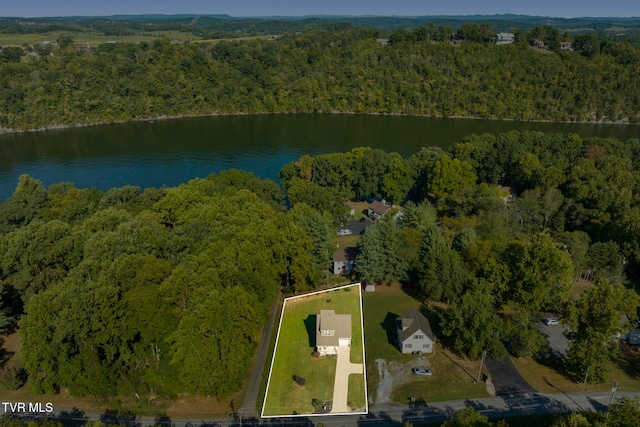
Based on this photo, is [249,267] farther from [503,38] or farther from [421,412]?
[503,38]

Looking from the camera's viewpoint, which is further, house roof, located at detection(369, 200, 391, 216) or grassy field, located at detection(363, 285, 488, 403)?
house roof, located at detection(369, 200, 391, 216)

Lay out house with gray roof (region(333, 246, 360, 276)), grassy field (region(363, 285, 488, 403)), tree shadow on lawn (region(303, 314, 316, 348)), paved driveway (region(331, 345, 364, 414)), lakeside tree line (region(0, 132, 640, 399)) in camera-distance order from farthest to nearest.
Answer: house with gray roof (region(333, 246, 360, 276)) < tree shadow on lawn (region(303, 314, 316, 348)) < grassy field (region(363, 285, 488, 403)) < paved driveway (region(331, 345, 364, 414)) < lakeside tree line (region(0, 132, 640, 399))

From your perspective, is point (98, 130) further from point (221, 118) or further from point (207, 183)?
point (207, 183)

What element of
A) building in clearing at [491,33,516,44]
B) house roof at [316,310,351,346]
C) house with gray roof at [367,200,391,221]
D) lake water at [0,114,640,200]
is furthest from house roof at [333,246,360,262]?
building in clearing at [491,33,516,44]

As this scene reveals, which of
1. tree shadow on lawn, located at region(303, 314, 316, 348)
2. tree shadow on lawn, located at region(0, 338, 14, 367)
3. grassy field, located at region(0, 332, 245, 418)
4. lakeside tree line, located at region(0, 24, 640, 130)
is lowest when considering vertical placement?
grassy field, located at region(0, 332, 245, 418)

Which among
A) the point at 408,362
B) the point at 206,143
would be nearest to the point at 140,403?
the point at 408,362

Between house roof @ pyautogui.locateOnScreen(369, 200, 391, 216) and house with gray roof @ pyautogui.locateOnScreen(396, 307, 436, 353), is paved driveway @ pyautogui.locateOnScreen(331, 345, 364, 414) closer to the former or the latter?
house with gray roof @ pyautogui.locateOnScreen(396, 307, 436, 353)

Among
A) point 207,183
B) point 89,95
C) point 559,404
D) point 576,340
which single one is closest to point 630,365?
point 576,340
